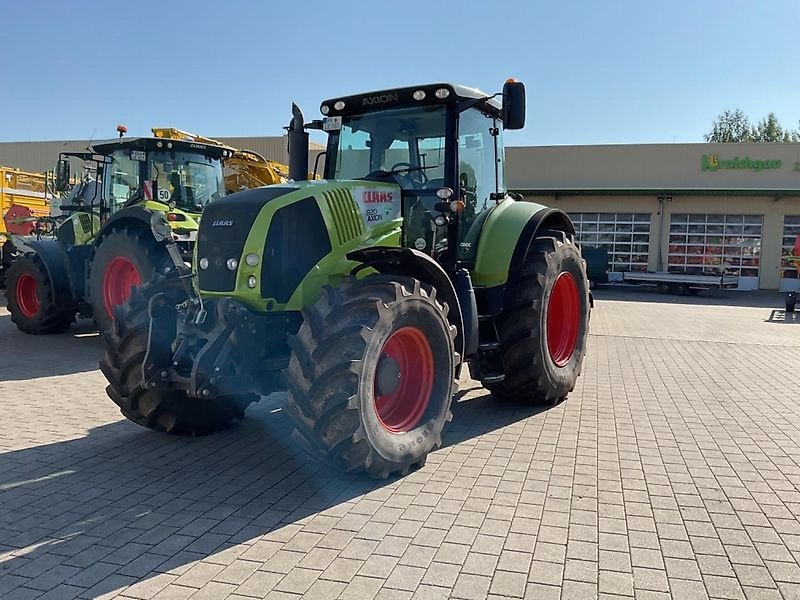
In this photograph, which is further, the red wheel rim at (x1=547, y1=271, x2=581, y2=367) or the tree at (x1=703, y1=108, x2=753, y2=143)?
the tree at (x1=703, y1=108, x2=753, y2=143)

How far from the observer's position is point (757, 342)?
1207 centimetres

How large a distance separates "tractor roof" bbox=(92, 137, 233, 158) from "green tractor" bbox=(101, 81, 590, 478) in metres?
4.52

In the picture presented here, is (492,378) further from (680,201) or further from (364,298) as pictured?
(680,201)

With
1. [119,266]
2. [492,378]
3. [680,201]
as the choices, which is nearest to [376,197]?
[492,378]

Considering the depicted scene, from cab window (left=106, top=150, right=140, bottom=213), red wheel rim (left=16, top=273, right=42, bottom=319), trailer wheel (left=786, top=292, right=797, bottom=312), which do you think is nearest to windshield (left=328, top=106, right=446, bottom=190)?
cab window (left=106, top=150, right=140, bottom=213)

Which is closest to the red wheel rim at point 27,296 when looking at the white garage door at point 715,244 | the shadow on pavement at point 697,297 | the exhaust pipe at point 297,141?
the exhaust pipe at point 297,141

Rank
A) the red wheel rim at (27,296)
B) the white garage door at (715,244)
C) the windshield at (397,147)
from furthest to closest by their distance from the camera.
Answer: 1. the white garage door at (715,244)
2. the red wheel rim at (27,296)
3. the windshield at (397,147)

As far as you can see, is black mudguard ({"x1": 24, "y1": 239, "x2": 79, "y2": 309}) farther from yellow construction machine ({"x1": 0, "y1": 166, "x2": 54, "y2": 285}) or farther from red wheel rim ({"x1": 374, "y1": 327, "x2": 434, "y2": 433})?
red wheel rim ({"x1": 374, "y1": 327, "x2": 434, "y2": 433})

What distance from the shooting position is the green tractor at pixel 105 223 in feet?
30.5

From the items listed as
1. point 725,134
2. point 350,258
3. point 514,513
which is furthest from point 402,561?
point 725,134

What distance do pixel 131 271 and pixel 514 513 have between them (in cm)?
697

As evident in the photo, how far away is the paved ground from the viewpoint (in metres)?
3.29

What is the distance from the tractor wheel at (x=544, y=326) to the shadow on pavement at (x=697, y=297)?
15.1 meters

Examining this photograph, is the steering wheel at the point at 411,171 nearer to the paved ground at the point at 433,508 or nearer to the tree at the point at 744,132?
the paved ground at the point at 433,508
